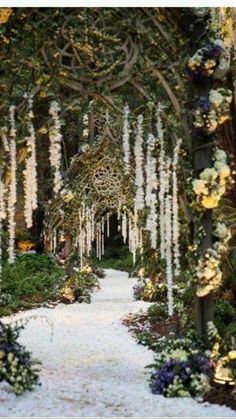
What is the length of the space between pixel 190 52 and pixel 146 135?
852 mm

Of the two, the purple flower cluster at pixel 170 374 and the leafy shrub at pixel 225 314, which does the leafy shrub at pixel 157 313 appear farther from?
the purple flower cluster at pixel 170 374

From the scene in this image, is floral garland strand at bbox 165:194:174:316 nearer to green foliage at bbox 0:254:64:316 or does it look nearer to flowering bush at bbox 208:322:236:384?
flowering bush at bbox 208:322:236:384

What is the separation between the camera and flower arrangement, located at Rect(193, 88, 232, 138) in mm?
5371

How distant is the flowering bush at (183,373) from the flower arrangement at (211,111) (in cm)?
183

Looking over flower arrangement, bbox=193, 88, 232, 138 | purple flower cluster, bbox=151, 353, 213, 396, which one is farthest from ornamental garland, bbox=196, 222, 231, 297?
flower arrangement, bbox=193, 88, 232, 138

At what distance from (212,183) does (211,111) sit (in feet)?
1.95

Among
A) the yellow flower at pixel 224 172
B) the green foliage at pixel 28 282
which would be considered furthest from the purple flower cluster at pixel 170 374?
the green foliage at pixel 28 282

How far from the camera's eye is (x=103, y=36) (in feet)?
17.4

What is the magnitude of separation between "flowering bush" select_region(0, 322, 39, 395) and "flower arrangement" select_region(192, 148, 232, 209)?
6.41 feet

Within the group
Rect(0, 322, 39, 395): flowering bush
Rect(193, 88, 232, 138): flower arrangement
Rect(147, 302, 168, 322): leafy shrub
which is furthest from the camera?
Rect(147, 302, 168, 322): leafy shrub

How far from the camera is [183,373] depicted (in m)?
5.34

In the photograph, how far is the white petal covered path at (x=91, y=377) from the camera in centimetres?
490

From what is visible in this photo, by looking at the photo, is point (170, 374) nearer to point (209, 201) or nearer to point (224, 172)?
point (209, 201)
